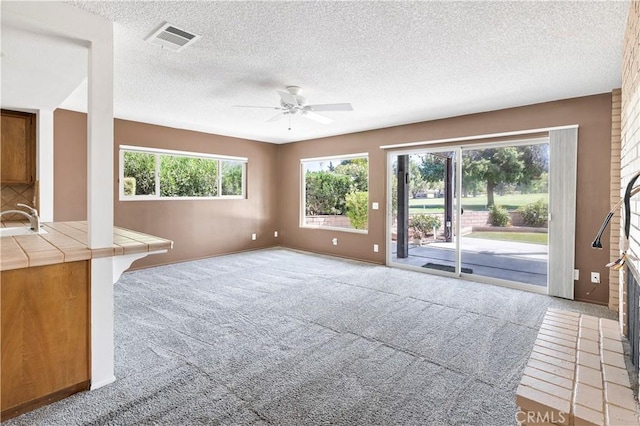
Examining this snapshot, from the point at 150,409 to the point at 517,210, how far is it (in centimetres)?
477

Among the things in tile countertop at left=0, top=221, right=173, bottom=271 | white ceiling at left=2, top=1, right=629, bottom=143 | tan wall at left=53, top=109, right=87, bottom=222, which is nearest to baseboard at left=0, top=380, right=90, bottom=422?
tile countertop at left=0, top=221, right=173, bottom=271

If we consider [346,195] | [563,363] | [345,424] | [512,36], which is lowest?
[345,424]

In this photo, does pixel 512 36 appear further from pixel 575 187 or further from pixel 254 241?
pixel 254 241

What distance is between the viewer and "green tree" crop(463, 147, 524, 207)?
4.53 metres

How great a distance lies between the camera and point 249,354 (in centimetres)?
256

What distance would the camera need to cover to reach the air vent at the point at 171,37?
2332mm

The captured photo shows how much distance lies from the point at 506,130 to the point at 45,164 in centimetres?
618

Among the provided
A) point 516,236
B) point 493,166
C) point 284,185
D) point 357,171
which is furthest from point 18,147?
point 516,236

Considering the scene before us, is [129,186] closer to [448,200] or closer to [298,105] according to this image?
[298,105]

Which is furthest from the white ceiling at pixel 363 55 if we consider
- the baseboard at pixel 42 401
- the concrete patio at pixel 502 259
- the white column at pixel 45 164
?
the baseboard at pixel 42 401

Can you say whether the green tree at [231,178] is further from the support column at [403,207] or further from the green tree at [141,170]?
the support column at [403,207]

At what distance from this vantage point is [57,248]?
81.2 inches

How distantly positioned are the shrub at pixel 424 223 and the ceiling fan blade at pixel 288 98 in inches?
126

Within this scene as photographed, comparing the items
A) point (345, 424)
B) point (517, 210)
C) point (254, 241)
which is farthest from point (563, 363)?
point (254, 241)
